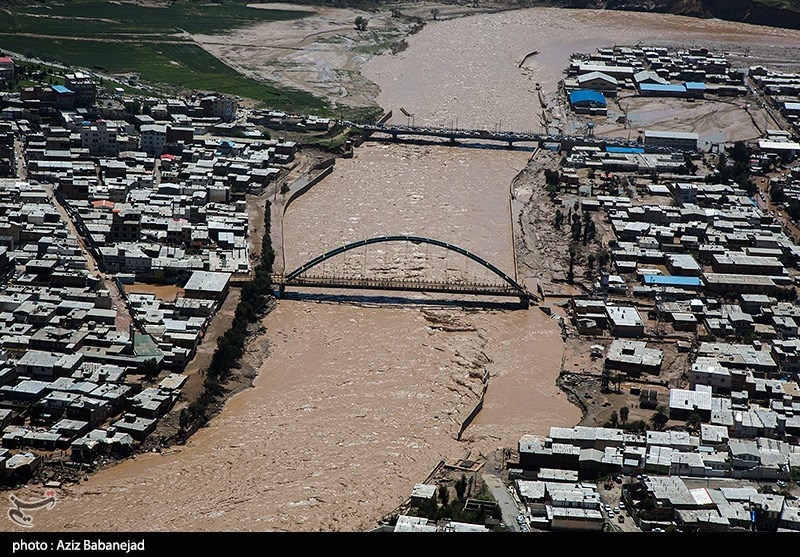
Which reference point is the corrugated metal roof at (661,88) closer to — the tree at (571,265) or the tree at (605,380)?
the tree at (571,265)

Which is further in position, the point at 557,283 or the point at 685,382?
the point at 557,283

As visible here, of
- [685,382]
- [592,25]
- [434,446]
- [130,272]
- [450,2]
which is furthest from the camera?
[450,2]

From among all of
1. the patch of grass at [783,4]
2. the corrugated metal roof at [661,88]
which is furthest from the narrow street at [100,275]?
the patch of grass at [783,4]

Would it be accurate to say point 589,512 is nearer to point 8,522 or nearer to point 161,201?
point 8,522

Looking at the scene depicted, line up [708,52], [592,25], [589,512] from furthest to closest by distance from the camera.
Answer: [592,25], [708,52], [589,512]

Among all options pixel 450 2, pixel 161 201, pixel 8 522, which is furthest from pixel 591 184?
pixel 450 2

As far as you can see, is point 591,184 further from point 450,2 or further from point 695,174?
point 450,2

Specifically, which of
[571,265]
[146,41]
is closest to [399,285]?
[571,265]

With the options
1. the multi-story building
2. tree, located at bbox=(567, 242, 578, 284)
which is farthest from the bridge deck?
the multi-story building
